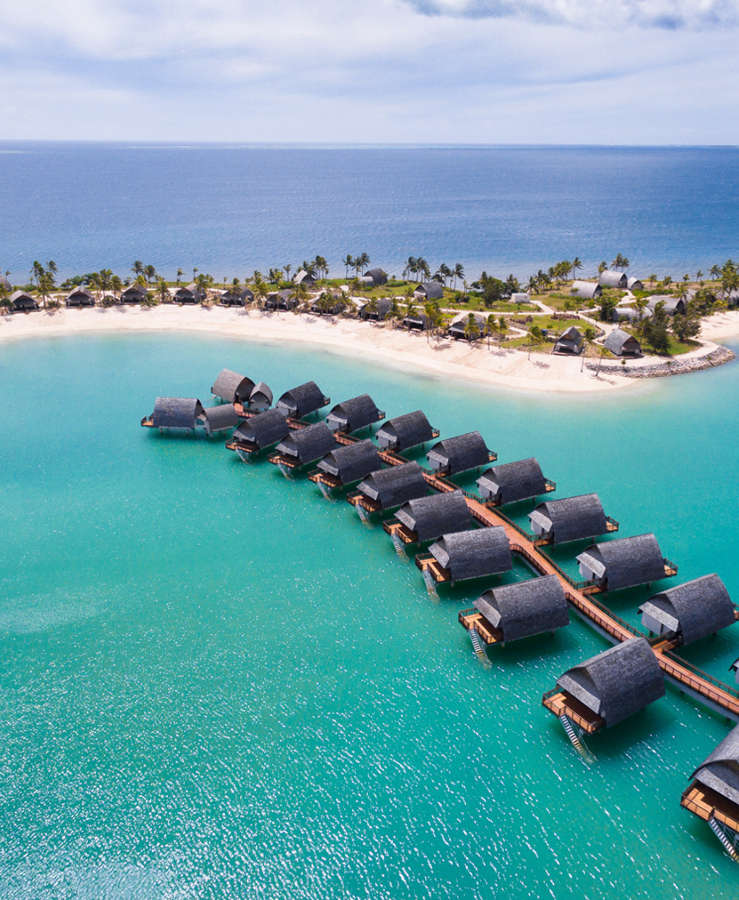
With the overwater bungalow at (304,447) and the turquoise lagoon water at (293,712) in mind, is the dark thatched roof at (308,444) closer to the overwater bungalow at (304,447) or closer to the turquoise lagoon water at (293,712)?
the overwater bungalow at (304,447)

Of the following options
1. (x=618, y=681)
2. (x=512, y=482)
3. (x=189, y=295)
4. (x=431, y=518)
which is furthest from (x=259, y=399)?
(x=189, y=295)

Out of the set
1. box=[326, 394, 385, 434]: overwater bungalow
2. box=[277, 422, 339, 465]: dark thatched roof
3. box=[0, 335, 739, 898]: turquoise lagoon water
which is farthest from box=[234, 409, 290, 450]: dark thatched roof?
box=[326, 394, 385, 434]: overwater bungalow

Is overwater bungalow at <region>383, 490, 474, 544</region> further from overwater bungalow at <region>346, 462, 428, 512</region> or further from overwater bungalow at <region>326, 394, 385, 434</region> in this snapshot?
overwater bungalow at <region>326, 394, 385, 434</region>

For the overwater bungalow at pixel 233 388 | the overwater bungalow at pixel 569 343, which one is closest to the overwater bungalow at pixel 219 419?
the overwater bungalow at pixel 233 388

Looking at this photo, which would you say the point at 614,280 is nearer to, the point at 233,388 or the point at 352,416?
the point at 352,416

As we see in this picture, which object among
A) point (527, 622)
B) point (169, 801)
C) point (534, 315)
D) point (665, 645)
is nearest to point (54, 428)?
point (169, 801)

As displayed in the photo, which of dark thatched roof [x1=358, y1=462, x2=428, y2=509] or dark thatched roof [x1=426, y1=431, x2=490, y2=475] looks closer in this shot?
dark thatched roof [x1=358, y1=462, x2=428, y2=509]
